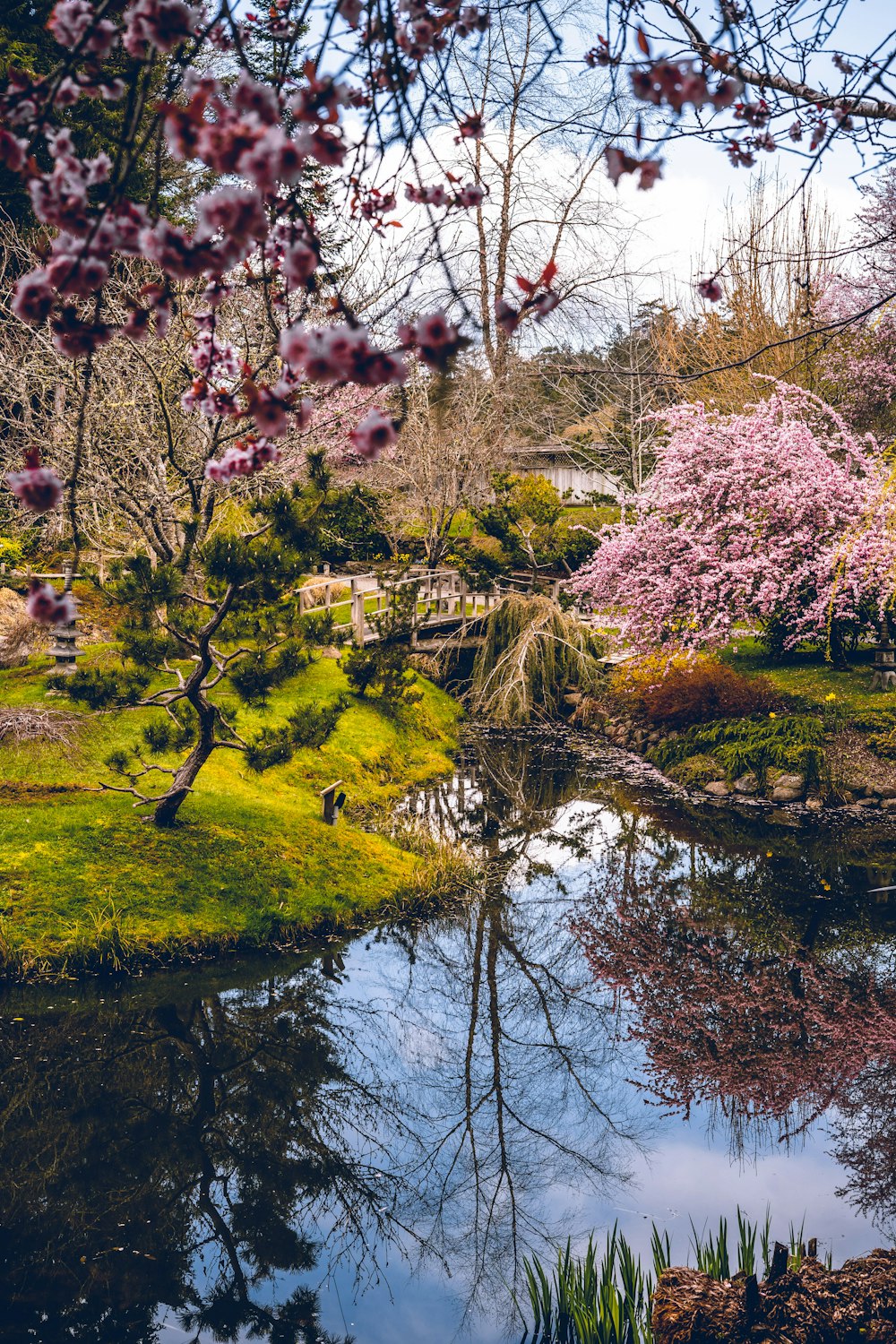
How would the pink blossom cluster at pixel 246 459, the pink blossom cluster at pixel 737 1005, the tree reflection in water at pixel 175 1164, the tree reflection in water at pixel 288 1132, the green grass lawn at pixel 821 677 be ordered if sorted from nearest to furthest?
the pink blossom cluster at pixel 246 459, the tree reflection in water at pixel 175 1164, the tree reflection in water at pixel 288 1132, the pink blossom cluster at pixel 737 1005, the green grass lawn at pixel 821 677

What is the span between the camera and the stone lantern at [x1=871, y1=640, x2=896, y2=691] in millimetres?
13352

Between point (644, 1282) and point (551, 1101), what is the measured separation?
182 cm

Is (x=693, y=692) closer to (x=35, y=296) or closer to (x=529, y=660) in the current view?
(x=529, y=660)

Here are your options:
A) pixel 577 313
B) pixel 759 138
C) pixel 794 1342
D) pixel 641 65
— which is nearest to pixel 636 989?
pixel 794 1342

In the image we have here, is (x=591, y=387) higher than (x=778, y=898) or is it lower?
higher

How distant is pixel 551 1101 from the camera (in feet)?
20.6

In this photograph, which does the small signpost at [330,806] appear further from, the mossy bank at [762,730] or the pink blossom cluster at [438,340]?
the pink blossom cluster at [438,340]

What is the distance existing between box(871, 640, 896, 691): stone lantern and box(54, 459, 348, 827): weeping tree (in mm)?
7867

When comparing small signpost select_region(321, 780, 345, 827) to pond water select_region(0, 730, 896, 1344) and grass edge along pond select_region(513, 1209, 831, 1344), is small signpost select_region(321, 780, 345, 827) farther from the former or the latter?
grass edge along pond select_region(513, 1209, 831, 1344)

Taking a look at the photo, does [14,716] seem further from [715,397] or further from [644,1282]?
[715,397]

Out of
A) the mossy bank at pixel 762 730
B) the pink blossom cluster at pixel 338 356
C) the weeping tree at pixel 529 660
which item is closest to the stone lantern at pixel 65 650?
the weeping tree at pixel 529 660

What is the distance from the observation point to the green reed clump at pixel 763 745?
1193cm

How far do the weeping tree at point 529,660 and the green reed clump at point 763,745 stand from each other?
3289 millimetres

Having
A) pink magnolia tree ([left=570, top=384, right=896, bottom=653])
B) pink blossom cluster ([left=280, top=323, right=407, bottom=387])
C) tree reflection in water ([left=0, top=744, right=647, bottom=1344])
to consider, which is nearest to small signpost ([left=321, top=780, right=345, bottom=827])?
tree reflection in water ([left=0, top=744, right=647, bottom=1344])
